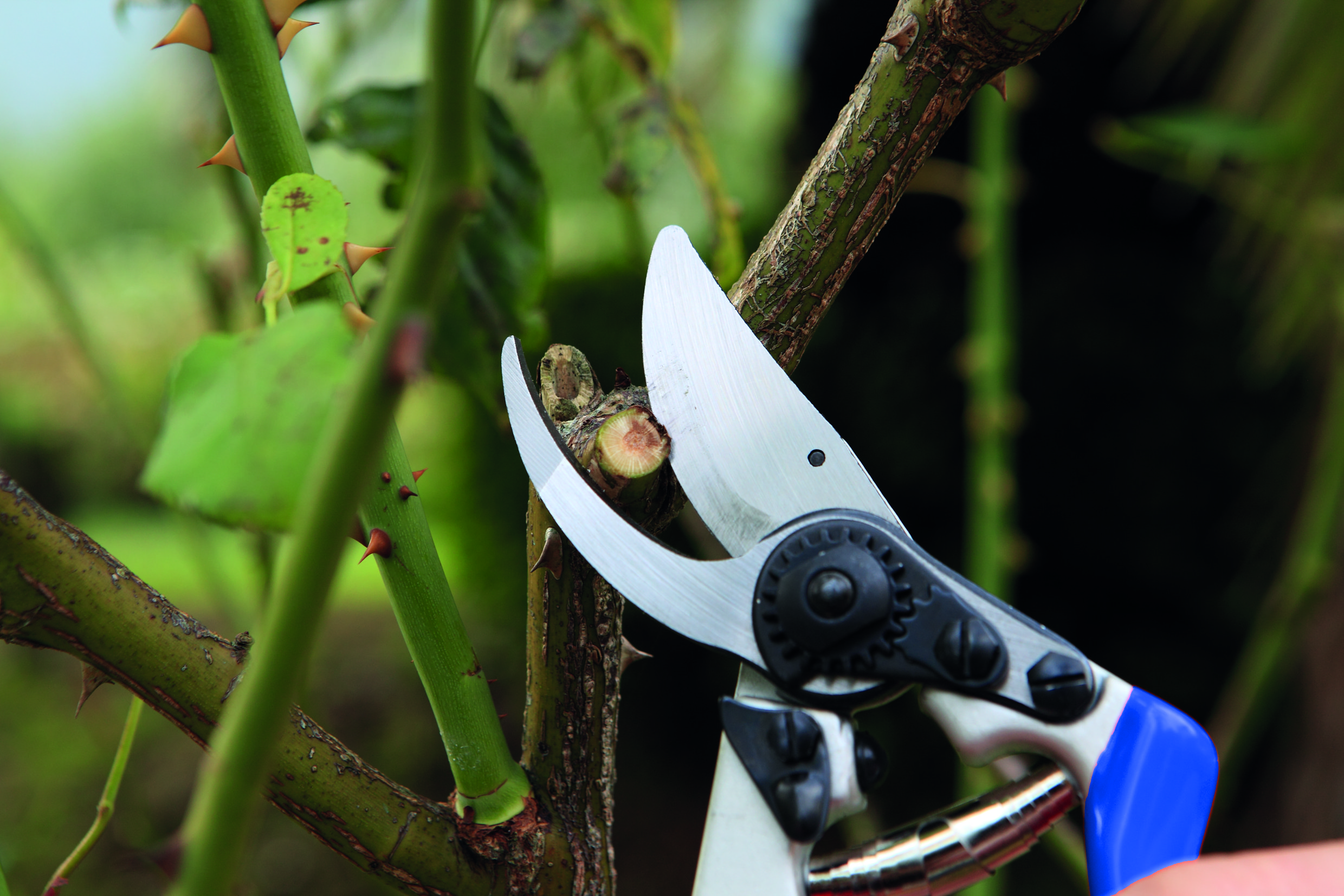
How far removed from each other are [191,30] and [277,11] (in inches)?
1.1

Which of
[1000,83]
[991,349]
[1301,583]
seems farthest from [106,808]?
[1301,583]

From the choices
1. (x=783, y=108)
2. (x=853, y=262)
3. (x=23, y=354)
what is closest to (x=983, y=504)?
(x=853, y=262)

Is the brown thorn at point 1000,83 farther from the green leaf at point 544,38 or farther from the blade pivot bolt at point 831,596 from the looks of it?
the green leaf at point 544,38

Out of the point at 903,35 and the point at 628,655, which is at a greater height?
the point at 903,35

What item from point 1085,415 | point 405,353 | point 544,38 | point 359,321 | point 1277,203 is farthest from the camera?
point 1085,415

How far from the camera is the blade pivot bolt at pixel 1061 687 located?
0.28m

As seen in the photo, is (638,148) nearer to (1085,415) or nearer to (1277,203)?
(1277,203)

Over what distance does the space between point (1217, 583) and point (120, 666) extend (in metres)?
1.40

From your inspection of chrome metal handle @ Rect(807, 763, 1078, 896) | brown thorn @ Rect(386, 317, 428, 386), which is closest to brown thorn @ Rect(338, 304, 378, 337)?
brown thorn @ Rect(386, 317, 428, 386)

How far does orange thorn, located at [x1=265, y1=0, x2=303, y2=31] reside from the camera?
257 millimetres

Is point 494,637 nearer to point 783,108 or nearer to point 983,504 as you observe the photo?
point 983,504

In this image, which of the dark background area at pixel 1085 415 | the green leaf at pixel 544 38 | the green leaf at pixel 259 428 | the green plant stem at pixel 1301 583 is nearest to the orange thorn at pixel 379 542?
the green leaf at pixel 259 428

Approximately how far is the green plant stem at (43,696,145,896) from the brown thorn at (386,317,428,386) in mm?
205

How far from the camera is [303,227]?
0.19m
